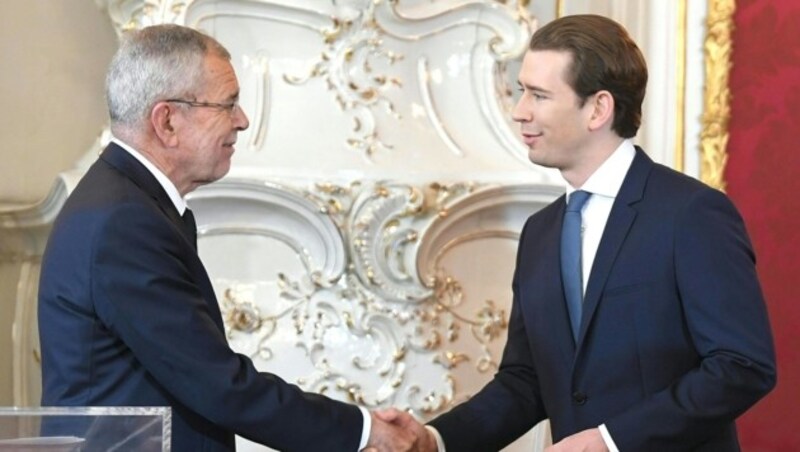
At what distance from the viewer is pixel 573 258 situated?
110 inches

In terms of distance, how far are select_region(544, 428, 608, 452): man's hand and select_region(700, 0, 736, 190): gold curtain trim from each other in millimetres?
2122

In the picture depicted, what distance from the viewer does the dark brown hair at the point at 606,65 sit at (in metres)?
2.79

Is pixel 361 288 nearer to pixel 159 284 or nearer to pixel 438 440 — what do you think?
pixel 438 440

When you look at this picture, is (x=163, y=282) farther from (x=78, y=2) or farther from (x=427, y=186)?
(x=78, y=2)

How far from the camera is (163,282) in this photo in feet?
8.09

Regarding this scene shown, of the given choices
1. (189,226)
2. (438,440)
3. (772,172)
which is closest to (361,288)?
(438,440)

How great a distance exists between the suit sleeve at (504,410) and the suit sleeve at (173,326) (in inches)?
22.0

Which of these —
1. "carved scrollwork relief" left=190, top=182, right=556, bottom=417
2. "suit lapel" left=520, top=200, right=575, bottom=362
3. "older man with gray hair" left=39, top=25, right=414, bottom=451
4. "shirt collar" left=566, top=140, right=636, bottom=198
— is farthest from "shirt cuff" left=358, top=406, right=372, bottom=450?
"carved scrollwork relief" left=190, top=182, right=556, bottom=417

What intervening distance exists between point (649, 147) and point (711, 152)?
7.8 inches

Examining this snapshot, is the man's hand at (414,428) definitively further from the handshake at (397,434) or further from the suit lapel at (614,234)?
the suit lapel at (614,234)

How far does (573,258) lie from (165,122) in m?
0.84

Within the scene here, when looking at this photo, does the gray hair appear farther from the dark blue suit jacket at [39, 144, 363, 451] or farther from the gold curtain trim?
the gold curtain trim

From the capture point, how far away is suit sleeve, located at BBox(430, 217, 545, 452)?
3070 millimetres

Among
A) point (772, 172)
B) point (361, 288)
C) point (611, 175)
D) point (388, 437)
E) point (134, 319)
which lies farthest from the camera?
point (772, 172)
